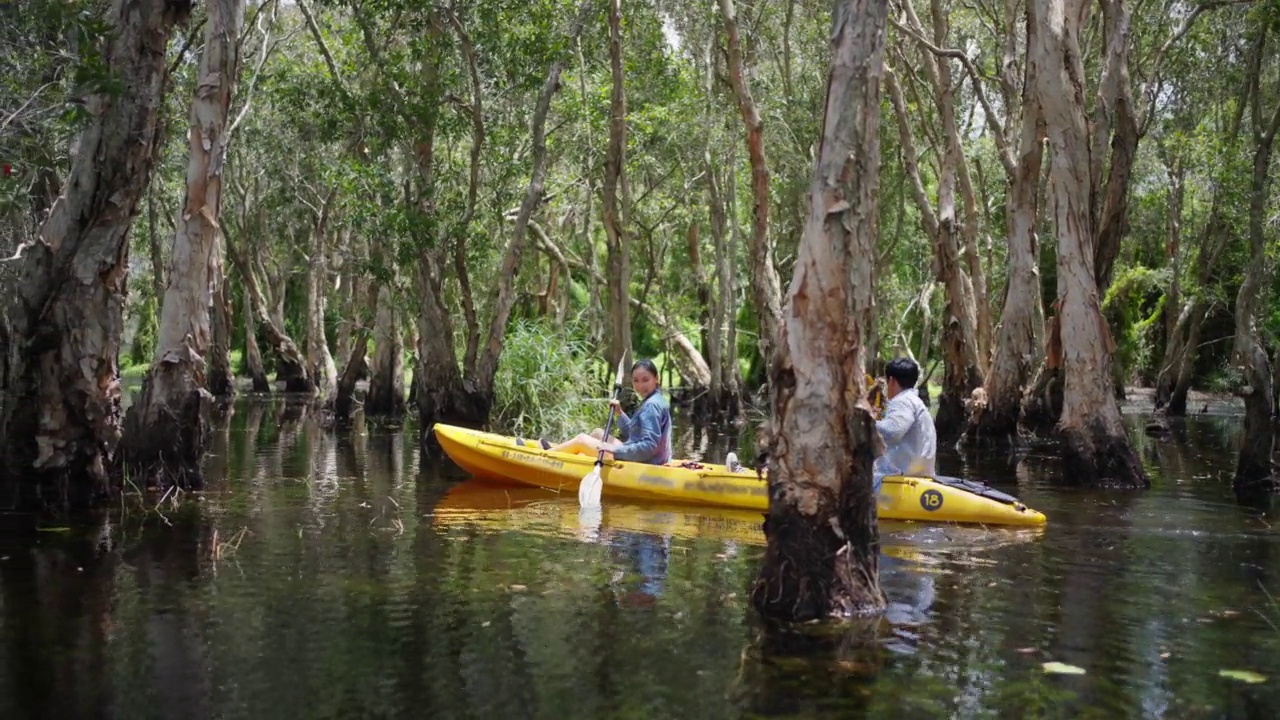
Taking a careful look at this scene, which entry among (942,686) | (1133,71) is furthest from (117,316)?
(1133,71)

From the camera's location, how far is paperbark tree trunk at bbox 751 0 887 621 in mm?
6281

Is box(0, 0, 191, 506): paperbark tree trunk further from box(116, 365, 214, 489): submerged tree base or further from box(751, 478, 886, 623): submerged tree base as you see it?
box(751, 478, 886, 623): submerged tree base

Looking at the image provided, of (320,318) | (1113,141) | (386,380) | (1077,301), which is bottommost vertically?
(386,380)

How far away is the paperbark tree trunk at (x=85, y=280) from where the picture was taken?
9742 millimetres

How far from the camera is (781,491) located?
646 centimetres

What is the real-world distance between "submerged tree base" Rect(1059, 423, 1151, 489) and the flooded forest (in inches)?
1.3

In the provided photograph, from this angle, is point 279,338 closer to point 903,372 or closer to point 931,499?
point 931,499

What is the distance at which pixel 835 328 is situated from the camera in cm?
628

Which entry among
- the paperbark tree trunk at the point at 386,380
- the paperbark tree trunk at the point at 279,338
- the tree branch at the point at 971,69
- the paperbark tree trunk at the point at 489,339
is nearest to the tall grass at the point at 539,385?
the paperbark tree trunk at the point at 489,339

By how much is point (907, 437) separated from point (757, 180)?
29.8ft

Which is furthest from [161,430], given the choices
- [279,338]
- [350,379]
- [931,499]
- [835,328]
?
[279,338]

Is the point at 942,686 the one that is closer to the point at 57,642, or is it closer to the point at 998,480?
the point at 57,642

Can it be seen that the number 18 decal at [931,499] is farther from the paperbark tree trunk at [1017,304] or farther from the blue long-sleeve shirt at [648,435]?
the paperbark tree trunk at [1017,304]

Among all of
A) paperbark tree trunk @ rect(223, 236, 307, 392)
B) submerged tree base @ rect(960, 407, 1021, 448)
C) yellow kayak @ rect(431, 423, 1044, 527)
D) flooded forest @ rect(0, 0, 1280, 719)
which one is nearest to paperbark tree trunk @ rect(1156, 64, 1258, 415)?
flooded forest @ rect(0, 0, 1280, 719)
